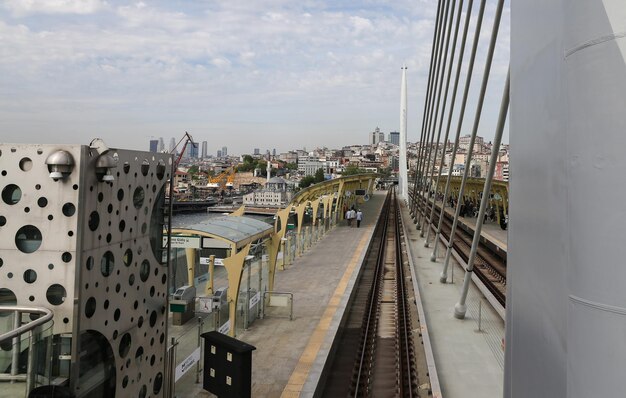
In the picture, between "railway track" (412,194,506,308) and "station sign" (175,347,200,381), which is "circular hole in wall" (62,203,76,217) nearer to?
"station sign" (175,347,200,381)

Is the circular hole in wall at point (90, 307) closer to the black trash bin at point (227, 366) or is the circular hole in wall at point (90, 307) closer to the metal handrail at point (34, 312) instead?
the metal handrail at point (34, 312)

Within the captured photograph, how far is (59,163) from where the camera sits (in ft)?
13.7

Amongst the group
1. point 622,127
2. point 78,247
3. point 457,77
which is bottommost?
point 78,247

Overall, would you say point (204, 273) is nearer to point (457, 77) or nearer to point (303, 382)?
point (303, 382)

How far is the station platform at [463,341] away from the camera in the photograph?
7.82m

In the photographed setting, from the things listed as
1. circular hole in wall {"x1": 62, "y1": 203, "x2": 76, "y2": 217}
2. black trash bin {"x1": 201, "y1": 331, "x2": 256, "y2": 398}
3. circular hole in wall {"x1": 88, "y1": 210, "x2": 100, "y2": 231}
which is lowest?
black trash bin {"x1": 201, "y1": 331, "x2": 256, "y2": 398}

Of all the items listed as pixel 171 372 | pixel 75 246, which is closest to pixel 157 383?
pixel 171 372

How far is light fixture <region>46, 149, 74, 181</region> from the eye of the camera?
418 cm

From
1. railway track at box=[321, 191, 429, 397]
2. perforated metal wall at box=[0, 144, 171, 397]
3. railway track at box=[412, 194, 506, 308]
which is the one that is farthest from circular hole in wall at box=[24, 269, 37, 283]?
railway track at box=[412, 194, 506, 308]

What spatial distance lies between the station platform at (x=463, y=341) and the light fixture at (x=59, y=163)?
249 inches

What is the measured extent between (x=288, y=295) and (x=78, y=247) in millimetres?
7753

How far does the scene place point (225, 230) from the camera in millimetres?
10047

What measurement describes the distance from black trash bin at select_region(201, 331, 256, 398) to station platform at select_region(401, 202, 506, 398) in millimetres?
3585

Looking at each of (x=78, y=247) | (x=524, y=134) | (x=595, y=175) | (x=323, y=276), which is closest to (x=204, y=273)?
(x=323, y=276)
